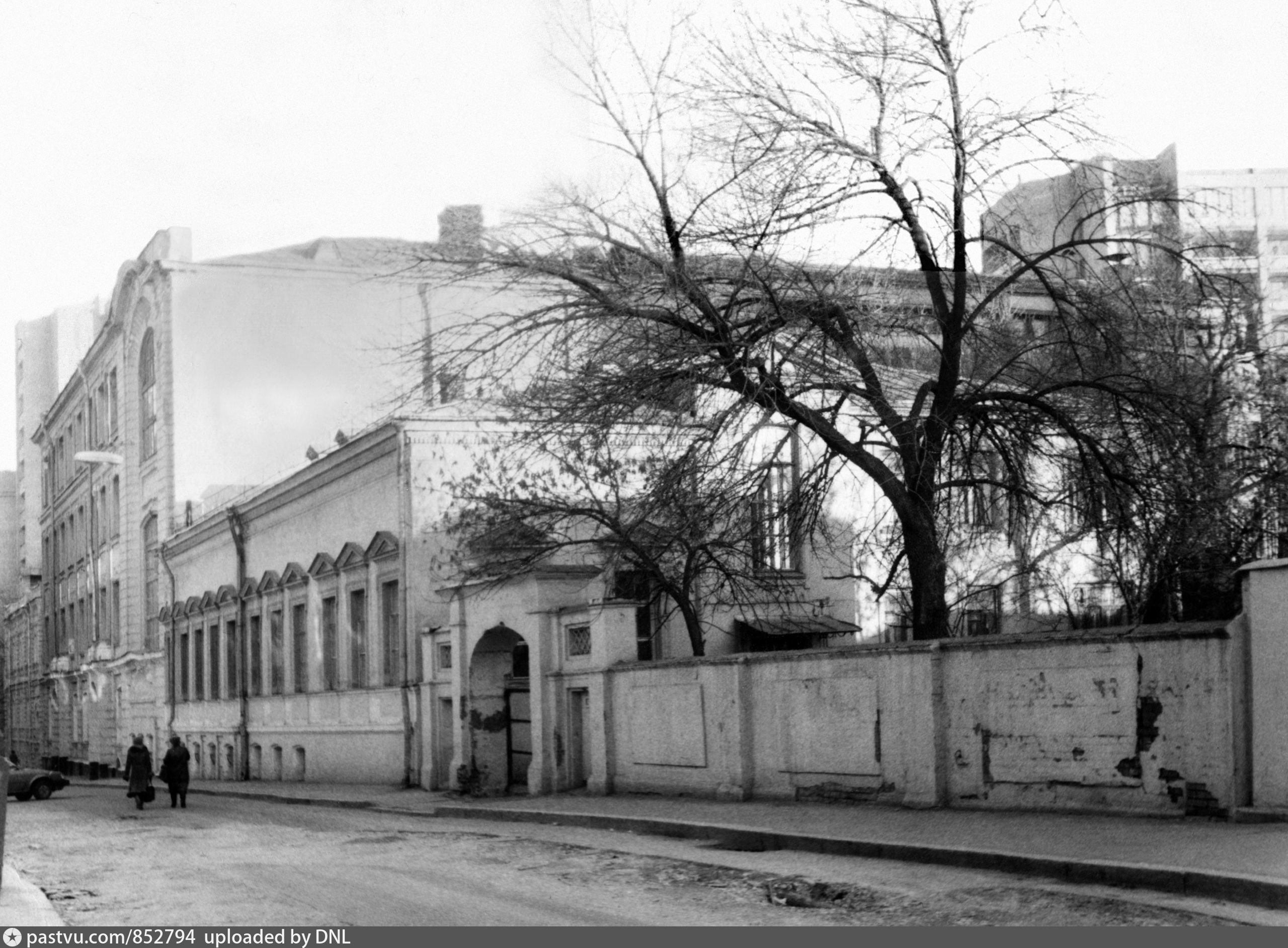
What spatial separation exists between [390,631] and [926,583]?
48.9ft

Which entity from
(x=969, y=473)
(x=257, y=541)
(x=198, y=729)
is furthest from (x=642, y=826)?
(x=198, y=729)

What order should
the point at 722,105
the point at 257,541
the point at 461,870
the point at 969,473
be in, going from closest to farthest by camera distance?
the point at 461,870 < the point at 722,105 < the point at 969,473 < the point at 257,541

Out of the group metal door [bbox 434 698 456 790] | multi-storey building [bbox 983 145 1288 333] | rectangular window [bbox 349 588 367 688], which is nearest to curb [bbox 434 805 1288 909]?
multi-storey building [bbox 983 145 1288 333]

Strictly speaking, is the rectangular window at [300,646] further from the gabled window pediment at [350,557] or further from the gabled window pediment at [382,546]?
the gabled window pediment at [382,546]

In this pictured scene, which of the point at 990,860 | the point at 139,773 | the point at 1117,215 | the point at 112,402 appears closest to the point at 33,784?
the point at 139,773

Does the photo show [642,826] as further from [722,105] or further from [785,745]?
[722,105]

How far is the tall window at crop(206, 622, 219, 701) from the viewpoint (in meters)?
46.0

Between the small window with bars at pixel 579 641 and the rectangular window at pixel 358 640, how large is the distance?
10.2 m

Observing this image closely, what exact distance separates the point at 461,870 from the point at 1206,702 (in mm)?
6704

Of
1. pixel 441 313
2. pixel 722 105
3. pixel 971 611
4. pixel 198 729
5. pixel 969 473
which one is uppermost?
pixel 722 105

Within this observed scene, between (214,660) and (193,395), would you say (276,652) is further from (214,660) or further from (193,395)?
(193,395)

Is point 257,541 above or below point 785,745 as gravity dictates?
above

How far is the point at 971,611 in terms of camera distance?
29.0 m

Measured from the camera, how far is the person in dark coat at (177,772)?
93.5ft
